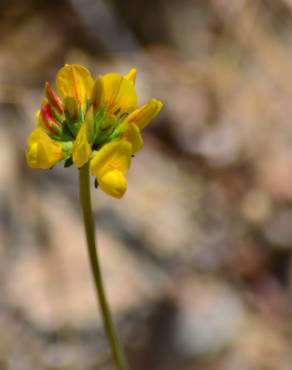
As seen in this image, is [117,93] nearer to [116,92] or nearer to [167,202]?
[116,92]

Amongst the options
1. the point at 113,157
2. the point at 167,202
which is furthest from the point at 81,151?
the point at 167,202

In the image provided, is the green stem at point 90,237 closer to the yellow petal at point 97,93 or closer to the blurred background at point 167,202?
the yellow petal at point 97,93

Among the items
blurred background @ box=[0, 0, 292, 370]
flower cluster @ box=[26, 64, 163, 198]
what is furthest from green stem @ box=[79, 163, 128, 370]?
blurred background @ box=[0, 0, 292, 370]

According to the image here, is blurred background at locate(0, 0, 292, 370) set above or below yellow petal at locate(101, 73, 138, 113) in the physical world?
above

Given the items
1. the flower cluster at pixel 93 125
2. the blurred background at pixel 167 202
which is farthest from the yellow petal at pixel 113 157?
the blurred background at pixel 167 202

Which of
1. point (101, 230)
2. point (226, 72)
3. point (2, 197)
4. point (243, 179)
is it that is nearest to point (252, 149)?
point (243, 179)

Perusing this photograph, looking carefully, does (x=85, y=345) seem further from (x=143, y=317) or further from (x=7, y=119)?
(x=7, y=119)

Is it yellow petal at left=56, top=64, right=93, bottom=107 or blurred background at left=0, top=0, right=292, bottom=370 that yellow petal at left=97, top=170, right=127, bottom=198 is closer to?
yellow petal at left=56, top=64, right=93, bottom=107
